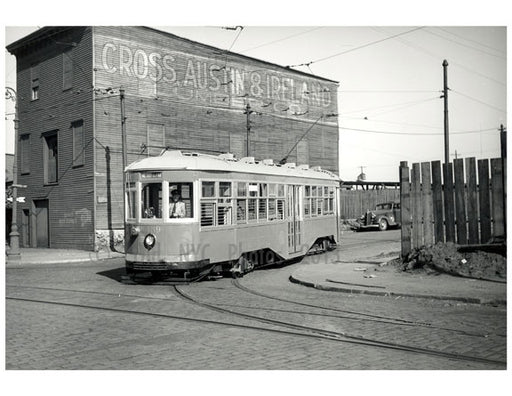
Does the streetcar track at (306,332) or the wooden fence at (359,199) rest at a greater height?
the wooden fence at (359,199)

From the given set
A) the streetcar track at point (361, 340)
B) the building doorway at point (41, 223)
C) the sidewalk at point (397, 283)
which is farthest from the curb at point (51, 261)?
the streetcar track at point (361, 340)

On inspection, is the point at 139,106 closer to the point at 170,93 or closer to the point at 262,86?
the point at 170,93

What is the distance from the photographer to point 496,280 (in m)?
11.5

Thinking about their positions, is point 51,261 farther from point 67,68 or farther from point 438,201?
point 438,201

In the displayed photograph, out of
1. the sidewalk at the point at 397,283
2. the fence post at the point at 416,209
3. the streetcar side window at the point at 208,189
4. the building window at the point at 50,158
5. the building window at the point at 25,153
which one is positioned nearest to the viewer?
the sidewalk at the point at 397,283

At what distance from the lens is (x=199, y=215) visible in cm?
1287

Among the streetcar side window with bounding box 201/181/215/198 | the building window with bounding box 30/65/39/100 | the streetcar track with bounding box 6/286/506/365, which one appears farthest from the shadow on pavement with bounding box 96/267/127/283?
the building window with bounding box 30/65/39/100

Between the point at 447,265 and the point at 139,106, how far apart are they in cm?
1842

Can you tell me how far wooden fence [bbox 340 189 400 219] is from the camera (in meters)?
40.8

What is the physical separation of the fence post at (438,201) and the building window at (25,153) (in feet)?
72.6

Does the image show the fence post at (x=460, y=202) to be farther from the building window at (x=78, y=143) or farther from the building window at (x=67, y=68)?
the building window at (x=67, y=68)

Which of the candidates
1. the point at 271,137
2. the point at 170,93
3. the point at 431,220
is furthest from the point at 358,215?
the point at 431,220

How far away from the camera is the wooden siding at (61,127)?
1015 inches

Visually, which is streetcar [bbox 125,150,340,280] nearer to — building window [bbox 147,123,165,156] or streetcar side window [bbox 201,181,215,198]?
streetcar side window [bbox 201,181,215,198]
